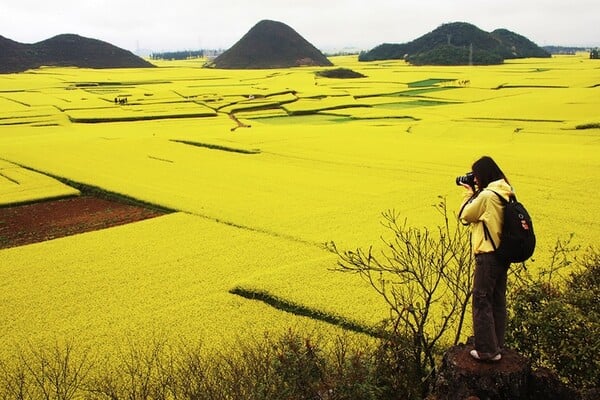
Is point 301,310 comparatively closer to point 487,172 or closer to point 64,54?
point 487,172

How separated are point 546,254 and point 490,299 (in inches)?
262

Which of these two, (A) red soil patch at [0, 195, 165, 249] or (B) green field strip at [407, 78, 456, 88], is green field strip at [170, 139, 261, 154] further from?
(B) green field strip at [407, 78, 456, 88]

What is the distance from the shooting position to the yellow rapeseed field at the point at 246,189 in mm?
9523

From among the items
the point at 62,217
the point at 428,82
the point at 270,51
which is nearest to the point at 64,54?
the point at 270,51

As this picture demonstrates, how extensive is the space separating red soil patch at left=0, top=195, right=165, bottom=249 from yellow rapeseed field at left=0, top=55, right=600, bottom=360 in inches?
22.1

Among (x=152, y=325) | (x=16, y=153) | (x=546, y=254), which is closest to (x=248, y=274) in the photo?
(x=152, y=325)

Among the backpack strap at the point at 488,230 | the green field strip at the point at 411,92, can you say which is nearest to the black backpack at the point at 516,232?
the backpack strap at the point at 488,230

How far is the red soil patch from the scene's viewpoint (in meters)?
14.7

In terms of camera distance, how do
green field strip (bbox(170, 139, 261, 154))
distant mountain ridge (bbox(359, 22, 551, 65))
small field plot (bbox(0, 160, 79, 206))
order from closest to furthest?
small field plot (bbox(0, 160, 79, 206)) → green field strip (bbox(170, 139, 261, 154)) → distant mountain ridge (bbox(359, 22, 551, 65))

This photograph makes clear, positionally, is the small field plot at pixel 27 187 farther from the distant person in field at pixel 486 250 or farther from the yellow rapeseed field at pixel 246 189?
the distant person in field at pixel 486 250

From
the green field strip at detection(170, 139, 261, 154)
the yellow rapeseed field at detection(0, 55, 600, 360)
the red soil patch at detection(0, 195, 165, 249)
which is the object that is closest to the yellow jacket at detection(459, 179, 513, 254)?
the yellow rapeseed field at detection(0, 55, 600, 360)

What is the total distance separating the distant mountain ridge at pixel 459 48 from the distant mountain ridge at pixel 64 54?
50.2 m

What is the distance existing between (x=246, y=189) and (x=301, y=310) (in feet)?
29.8

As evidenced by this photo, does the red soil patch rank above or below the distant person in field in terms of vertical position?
below
